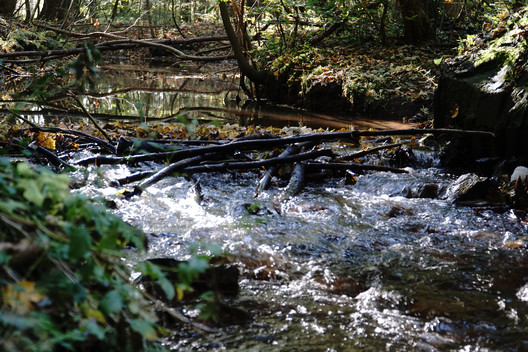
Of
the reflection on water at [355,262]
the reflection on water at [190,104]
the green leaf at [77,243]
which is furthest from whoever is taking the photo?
the reflection on water at [190,104]

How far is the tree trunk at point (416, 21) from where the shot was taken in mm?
11523

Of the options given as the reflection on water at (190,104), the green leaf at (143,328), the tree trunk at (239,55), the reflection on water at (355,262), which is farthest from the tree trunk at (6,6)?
the green leaf at (143,328)

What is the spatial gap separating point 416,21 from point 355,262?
1029 centimetres

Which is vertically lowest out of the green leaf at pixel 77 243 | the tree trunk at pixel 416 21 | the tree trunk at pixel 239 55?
the green leaf at pixel 77 243

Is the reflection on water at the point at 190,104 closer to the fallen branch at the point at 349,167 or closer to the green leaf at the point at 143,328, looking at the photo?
the fallen branch at the point at 349,167

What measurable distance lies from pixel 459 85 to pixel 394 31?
7.41 metres

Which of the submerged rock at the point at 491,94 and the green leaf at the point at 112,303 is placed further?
the submerged rock at the point at 491,94

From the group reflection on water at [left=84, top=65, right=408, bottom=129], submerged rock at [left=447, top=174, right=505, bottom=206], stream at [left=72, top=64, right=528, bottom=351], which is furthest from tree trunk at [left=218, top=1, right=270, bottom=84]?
submerged rock at [left=447, top=174, right=505, bottom=206]

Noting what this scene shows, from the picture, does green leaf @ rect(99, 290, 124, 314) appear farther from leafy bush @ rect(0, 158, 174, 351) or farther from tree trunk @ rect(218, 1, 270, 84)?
tree trunk @ rect(218, 1, 270, 84)

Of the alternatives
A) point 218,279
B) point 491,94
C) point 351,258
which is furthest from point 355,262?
point 491,94

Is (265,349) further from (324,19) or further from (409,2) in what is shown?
(324,19)

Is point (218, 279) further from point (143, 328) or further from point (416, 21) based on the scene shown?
point (416, 21)

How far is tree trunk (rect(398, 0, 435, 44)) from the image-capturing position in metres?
11.5

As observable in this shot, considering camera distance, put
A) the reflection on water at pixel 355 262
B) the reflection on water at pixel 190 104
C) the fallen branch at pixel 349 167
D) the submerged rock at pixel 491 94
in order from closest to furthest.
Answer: the reflection on water at pixel 355 262 < the fallen branch at pixel 349 167 < the submerged rock at pixel 491 94 < the reflection on water at pixel 190 104
